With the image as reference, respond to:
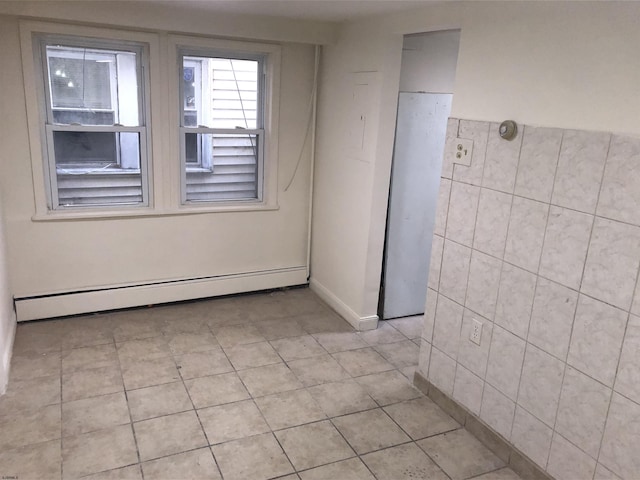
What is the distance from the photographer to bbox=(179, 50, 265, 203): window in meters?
3.80

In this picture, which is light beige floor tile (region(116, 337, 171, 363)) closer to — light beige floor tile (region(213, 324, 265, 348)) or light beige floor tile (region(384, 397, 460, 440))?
light beige floor tile (region(213, 324, 265, 348))

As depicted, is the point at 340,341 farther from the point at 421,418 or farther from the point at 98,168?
the point at 98,168

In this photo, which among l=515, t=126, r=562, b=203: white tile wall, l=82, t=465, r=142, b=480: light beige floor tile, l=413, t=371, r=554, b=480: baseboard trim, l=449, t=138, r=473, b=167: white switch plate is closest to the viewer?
l=515, t=126, r=562, b=203: white tile wall

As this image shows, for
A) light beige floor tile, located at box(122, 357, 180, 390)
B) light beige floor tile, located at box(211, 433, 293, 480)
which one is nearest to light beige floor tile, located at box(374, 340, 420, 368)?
light beige floor tile, located at box(211, 433, 293, 480)

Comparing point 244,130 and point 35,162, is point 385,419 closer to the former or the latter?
point 244,130

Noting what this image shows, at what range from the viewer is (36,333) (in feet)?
11.2

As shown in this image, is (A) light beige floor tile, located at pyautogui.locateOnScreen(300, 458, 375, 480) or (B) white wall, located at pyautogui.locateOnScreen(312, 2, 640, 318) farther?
(A) light beige floor tile, located at pyautogui.locateOnScreen(300, 458, 375, 480)

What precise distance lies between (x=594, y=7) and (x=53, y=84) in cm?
316

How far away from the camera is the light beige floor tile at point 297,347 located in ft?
10.9

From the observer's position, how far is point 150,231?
150 inches

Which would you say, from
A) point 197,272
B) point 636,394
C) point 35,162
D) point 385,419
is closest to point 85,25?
point 35,162

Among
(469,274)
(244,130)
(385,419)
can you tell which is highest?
(244,130)

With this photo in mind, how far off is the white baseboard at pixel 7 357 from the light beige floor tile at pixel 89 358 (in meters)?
0.29

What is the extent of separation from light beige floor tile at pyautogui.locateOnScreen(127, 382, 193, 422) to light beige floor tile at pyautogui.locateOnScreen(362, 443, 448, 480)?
1017mm
